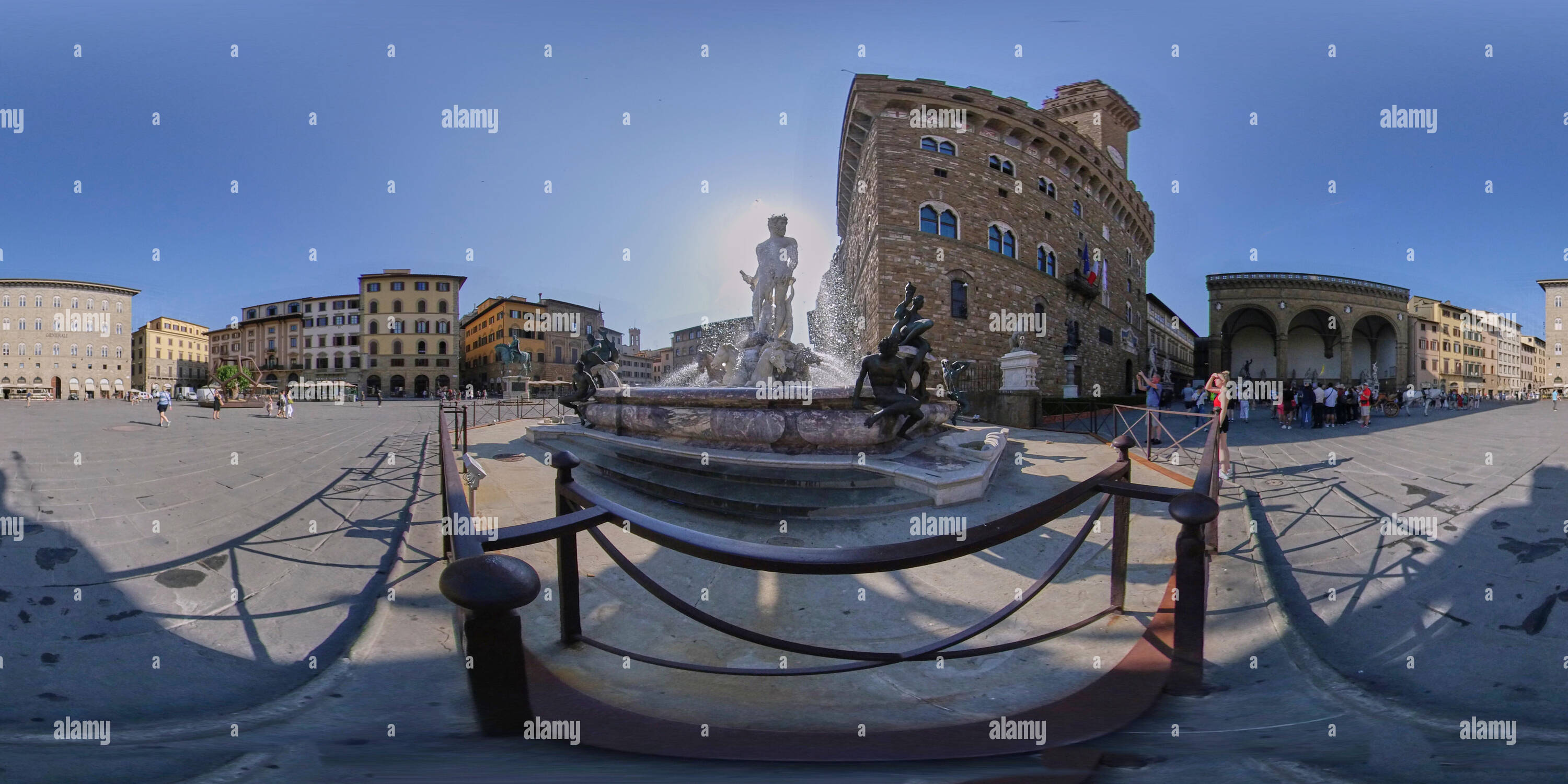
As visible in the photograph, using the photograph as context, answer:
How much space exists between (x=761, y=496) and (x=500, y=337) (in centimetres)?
5814

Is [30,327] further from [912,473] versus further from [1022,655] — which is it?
[1022,655]

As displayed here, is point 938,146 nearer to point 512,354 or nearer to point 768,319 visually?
point 768,319

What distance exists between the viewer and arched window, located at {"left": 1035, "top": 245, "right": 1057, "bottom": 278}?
24469 mm

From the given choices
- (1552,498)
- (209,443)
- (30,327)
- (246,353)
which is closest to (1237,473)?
(1552,498)

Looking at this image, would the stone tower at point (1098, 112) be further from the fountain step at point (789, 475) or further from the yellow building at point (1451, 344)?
the fountain step at point (789, 475)

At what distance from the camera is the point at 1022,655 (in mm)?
2393

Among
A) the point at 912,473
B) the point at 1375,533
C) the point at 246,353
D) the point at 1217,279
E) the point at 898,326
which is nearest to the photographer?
the point at 1375,533

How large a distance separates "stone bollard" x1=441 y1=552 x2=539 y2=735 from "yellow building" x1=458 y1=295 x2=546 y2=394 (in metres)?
55.3

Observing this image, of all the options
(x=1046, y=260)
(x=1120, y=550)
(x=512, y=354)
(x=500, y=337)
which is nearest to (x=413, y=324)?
(x=500, y=337)

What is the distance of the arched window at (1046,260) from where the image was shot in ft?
80.3

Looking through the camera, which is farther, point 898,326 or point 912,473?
point 898,326

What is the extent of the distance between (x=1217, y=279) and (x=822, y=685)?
44.2 meters

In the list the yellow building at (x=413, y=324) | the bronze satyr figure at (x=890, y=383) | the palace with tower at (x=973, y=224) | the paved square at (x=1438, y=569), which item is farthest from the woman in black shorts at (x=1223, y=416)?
the yellow building at (x=413, y=324)

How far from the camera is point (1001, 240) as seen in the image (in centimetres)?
2294
